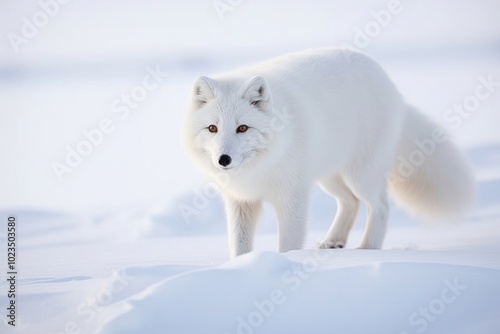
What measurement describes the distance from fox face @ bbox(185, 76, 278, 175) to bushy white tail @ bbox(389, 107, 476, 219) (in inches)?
61.6

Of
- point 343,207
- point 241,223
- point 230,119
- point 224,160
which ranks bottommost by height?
point 241,223

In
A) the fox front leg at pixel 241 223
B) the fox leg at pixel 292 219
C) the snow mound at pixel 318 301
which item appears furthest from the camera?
the fox front leg at pixel 241 223

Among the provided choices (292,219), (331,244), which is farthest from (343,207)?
(292,219)

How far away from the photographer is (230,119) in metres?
3.59

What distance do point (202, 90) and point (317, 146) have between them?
87cm

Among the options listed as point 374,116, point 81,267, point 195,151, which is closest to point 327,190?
point 374,116

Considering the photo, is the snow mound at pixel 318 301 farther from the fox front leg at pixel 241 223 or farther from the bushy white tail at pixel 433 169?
the bushy white tail at pixel 433 169

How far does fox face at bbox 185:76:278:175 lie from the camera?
3562mm

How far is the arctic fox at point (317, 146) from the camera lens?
3.69 metres

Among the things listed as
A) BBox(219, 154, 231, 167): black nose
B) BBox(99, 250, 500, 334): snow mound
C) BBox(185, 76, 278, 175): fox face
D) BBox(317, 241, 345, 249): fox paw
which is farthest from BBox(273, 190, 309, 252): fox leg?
BBox(99, 250, 500, 334): snow mound

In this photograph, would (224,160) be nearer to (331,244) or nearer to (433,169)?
(331,244)

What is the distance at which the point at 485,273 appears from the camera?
2801 millimetres

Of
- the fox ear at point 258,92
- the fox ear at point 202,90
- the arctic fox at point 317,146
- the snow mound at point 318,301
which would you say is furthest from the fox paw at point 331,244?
the snow mound at point 318,301

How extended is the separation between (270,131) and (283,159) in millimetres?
229
